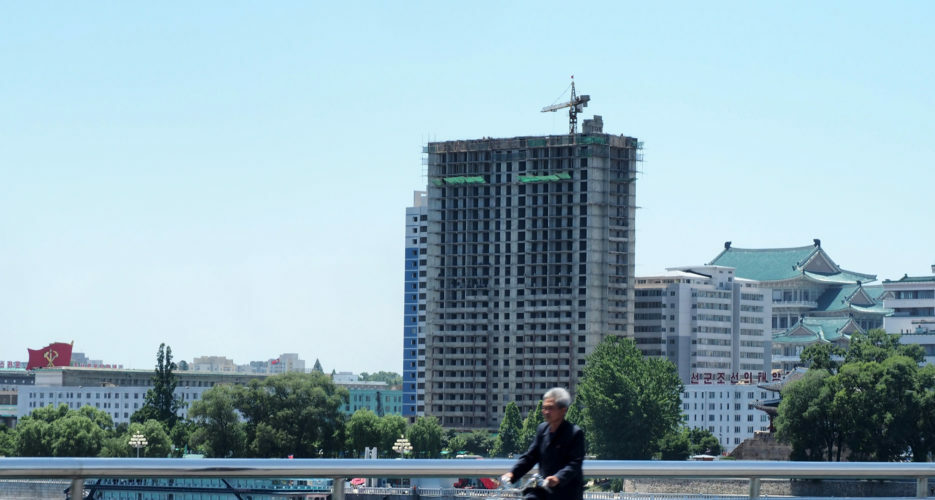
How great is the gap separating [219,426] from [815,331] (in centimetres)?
8717

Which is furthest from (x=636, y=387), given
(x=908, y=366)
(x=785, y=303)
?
(x=785, y=303)

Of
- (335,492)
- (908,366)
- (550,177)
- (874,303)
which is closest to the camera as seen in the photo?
(335,492)

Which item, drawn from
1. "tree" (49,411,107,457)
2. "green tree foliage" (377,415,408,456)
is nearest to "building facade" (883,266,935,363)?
"green tree foliage" (377,415,408,456)

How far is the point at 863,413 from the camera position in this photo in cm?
8681

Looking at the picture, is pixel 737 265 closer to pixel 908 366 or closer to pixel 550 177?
pixel 550 177

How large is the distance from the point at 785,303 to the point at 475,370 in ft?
157

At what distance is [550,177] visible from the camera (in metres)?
156

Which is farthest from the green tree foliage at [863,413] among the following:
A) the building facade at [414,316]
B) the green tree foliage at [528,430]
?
the building facade at [414,316]

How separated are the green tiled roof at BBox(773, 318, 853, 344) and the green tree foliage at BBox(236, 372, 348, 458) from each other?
3035 inches

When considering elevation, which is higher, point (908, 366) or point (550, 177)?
point (550, 177)

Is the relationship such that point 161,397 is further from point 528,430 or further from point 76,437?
point 528,430

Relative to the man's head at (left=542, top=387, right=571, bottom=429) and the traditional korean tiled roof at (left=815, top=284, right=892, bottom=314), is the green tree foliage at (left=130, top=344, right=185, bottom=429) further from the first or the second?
the man's head at (left=542, top=387, right=571, bottom=429)

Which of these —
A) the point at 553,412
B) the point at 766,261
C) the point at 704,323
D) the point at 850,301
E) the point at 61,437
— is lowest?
the point at 61,437

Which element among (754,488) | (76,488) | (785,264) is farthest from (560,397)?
(785,264)
